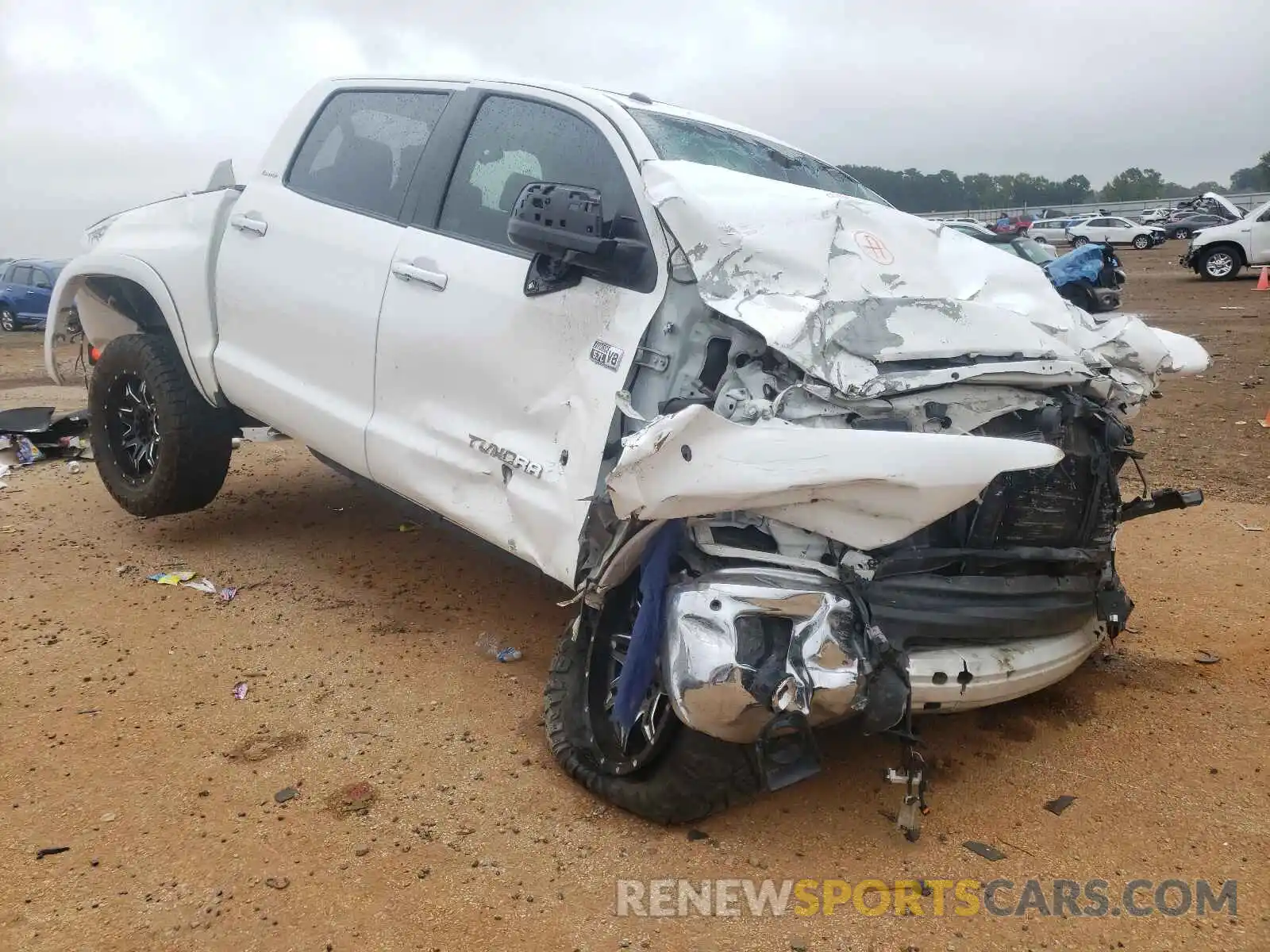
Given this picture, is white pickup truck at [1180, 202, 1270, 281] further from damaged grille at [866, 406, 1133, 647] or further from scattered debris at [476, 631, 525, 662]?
scattered debris at [476, 631, 525, 662]

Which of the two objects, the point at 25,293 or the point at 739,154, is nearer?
the point at 739,154

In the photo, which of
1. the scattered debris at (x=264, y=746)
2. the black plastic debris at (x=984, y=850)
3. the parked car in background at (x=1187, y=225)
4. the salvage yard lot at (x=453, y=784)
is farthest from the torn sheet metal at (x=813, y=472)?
the parked car in background at (x=1187, y=225)

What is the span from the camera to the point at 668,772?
2.60 m

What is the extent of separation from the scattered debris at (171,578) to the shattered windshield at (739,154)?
285 centimetres

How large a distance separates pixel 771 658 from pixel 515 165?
1931mm

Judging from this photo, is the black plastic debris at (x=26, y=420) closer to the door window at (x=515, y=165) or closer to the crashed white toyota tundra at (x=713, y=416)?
the crashed white toyota tundra at (x=713, y=416)

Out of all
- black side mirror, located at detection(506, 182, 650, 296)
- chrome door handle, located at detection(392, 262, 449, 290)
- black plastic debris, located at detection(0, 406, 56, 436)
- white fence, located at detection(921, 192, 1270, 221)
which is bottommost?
black plastic debris, located at detection(0, 406, 56, 436)

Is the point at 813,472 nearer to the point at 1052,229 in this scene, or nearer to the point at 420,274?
the point at 420,274

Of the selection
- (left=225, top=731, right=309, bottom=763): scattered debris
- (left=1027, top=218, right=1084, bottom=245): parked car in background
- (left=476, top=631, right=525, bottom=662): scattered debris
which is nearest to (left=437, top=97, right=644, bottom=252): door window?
(left=476, top=631, right=525, bottom=662): scattered debris

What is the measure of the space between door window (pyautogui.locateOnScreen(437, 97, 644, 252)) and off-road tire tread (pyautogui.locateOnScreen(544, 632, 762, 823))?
138 cm

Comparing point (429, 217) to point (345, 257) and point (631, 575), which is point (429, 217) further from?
point (631, 575)

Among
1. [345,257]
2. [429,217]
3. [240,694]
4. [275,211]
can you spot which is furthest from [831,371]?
[275,211]

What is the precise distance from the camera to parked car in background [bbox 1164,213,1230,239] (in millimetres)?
31141

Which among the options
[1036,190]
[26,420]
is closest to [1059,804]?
[26,420]
